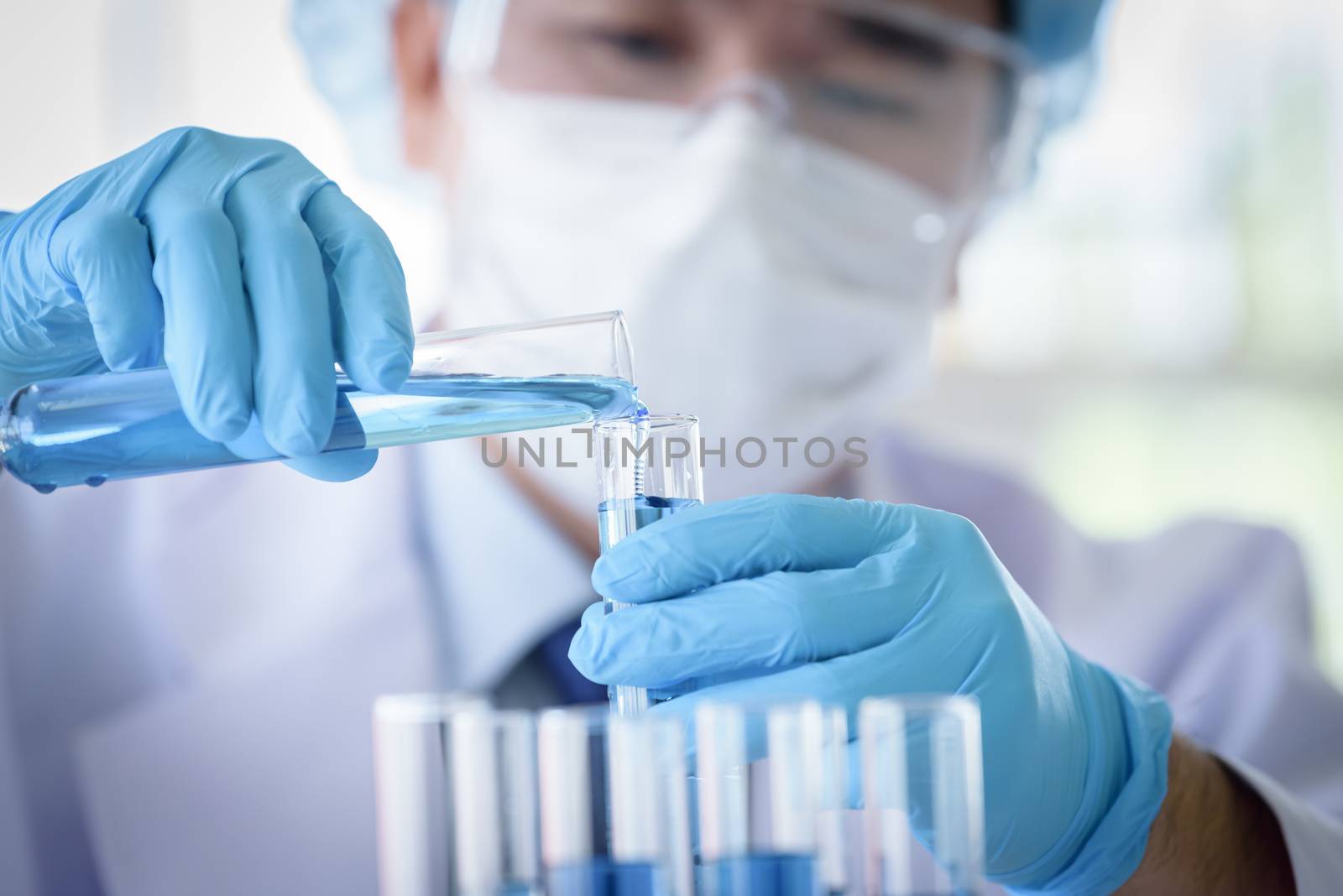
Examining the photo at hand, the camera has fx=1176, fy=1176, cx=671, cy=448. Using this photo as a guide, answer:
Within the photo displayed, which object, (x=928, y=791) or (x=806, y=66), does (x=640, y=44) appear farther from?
(x=928, y=791)

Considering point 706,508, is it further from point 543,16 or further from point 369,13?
point 369,13

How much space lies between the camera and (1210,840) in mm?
1354

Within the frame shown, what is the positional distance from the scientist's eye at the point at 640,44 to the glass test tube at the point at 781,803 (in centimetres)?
160

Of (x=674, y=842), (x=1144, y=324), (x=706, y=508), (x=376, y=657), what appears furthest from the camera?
(x=1144, y=324)

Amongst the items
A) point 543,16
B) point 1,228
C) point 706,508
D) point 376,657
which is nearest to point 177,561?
point 376,657

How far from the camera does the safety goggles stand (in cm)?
207

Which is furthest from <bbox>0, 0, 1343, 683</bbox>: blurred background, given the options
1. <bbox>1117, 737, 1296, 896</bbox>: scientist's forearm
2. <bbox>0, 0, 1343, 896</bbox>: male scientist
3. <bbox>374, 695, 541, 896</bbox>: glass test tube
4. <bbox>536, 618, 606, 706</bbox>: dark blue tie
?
<bbox>374, 695, 541, 896</bbox>: glass test tube

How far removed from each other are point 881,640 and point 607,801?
0.44 m

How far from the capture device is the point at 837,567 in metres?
1.12

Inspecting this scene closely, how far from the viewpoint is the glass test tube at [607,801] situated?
72 cm

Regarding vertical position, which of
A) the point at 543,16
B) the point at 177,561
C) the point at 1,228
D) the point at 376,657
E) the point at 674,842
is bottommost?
the point at 376,657

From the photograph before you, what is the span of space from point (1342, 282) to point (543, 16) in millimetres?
1707

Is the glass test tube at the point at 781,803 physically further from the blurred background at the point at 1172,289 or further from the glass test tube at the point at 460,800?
the blurred background at the point at 1172,289

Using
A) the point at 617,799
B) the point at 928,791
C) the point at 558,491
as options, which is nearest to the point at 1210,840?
the point at 928,791
